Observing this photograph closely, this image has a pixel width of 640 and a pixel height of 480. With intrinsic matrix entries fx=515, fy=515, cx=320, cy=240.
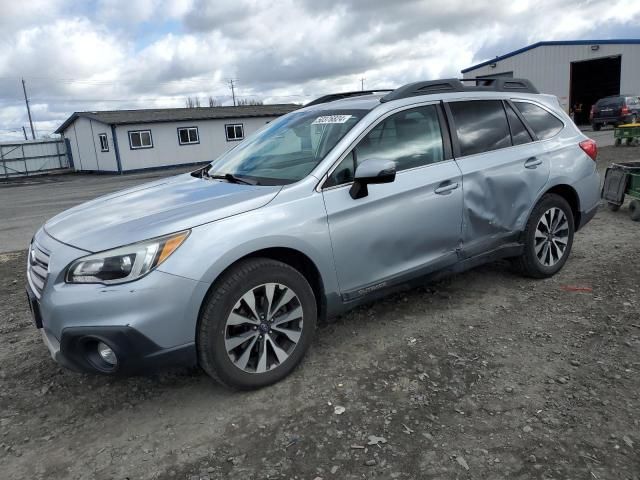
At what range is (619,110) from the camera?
2531 centimetres

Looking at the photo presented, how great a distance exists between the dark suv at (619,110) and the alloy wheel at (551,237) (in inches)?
970

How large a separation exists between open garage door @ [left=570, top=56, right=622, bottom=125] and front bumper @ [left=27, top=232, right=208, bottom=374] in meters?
37.8

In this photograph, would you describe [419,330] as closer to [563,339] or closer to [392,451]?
[563,339]

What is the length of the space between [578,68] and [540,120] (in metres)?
35.8

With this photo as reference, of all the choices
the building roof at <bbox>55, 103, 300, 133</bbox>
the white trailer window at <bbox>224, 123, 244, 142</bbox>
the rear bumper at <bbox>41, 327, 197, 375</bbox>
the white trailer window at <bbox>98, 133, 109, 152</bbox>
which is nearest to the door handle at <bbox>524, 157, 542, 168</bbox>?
the rear bumper at <bbox>41, 327, 197, 375</bbox>

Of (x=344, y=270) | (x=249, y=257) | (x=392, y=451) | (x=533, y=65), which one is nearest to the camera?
(x=392, y=451)

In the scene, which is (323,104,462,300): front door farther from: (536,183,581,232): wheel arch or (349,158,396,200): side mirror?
(536,183,581,232): wheel arch

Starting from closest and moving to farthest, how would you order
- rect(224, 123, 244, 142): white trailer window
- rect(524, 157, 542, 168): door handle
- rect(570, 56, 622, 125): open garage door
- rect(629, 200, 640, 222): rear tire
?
1. rect(524, 157, 542, 168): door handle
2. rect(629, 200, 640, 222): rear tire
3. rect(224, 123, 244, 142): white trailer window
4. rect(570, 56, 622, 125): open garage door

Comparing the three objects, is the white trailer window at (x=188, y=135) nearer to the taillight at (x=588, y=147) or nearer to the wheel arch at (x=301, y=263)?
the taillight at (x=588, y=147)

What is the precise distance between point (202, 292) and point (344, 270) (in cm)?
100

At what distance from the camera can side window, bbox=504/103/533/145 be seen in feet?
14.8

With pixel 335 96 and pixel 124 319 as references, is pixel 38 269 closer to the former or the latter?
pixel 124 319

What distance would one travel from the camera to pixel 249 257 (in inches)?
120

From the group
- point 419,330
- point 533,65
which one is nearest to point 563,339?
point 419,330
